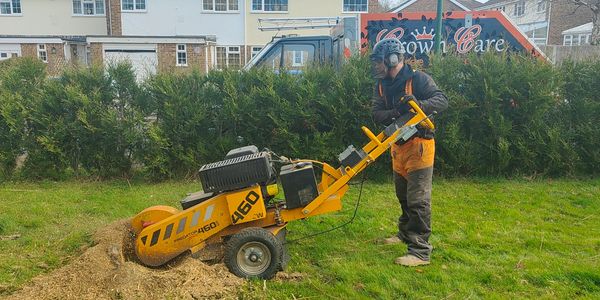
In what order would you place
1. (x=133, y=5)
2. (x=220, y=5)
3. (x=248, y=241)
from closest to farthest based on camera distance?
(x=248, y=241) → (x=133, y=5) → (x=220, y=5)

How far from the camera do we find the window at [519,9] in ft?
148

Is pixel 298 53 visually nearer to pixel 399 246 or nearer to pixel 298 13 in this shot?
pixel 399 246

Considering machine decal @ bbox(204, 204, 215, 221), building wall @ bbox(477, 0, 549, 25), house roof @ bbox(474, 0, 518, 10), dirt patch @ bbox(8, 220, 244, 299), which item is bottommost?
dirt patch @ bbox(8, 220, 244, 299)

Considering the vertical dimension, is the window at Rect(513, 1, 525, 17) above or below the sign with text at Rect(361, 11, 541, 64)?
above

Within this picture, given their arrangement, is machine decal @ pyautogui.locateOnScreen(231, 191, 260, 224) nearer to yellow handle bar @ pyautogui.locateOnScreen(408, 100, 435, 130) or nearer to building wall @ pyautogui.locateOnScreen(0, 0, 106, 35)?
yellow handle bar @ pyautogui.locateOnScreen(408, 100, 435, 130)

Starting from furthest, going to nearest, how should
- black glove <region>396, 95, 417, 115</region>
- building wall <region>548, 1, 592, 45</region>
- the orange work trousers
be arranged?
building wall <region>548, 1, 592, 45</region>, the orange work trousers, black glove <region>396, 95, 417, 115</region>

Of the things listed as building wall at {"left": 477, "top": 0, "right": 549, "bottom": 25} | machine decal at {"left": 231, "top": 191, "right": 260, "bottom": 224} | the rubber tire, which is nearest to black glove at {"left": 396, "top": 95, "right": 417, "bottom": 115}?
machine decal at {"left": 231, "top": 191, "right": 260, "bottom": 224}

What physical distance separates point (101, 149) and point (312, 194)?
5.15m

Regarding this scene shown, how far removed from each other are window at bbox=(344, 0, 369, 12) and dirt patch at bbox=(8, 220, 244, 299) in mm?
27804

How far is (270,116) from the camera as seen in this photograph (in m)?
8.06

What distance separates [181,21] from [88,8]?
8824 millimetres

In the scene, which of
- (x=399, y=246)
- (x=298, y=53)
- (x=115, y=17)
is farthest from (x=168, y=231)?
(x=115, y=17)

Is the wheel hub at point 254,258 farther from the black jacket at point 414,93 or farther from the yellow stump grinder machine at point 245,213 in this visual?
the black jacket at point 414,93

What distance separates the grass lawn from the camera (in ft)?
13.9
